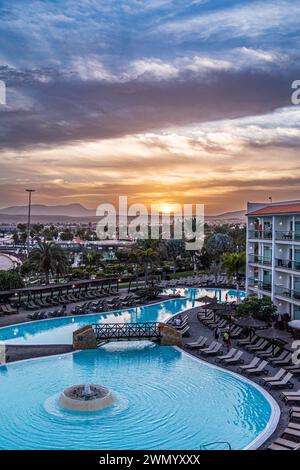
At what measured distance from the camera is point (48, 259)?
146ft

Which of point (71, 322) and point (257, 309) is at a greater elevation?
point (257, 309)

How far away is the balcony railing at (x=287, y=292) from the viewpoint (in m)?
29.9

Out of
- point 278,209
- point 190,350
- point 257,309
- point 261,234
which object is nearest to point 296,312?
point 257,309

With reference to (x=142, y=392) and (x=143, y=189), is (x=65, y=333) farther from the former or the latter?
(x=143, y=189)

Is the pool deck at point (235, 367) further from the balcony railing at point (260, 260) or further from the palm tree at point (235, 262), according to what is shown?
the palm tree at point (235, 262)

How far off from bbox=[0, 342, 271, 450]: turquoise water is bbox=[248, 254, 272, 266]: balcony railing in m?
12.9

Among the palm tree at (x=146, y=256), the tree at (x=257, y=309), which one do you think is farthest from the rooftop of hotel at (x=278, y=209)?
the palm tree at (x=146, y=256)

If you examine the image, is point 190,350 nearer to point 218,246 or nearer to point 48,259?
point 48,259

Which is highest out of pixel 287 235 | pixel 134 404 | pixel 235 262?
pixel 287 235

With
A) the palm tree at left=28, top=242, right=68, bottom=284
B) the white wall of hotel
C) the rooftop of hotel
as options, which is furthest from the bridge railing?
the palm tree at left=28, top=242, right=68, bottom=284

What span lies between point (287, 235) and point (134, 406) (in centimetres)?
1893

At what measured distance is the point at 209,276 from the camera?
5781cm

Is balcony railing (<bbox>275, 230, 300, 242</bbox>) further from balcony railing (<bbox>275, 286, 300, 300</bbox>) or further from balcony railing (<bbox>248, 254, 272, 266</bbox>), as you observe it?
balcony railing (<bbox>275, 286, 300, 300</bbox>)

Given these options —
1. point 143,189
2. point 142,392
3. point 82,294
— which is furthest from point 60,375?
point 143,189
